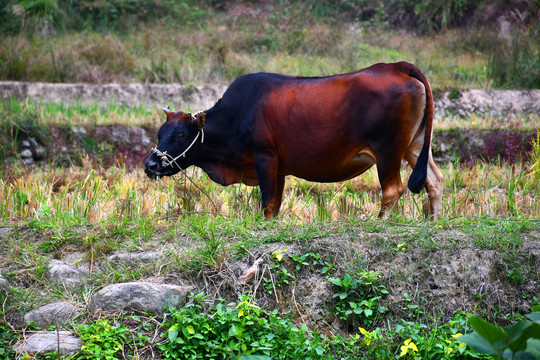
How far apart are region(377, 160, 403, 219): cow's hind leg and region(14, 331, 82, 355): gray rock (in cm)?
277

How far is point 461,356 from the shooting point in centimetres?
417

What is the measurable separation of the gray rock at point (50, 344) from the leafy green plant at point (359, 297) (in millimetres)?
1809

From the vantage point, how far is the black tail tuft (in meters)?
5.09

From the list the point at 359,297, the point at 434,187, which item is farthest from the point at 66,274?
the point at 434,187

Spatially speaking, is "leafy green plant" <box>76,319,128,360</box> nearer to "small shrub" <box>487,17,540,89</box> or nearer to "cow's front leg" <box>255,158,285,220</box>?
"cow's front leg" <box>255,158,285,220</box>

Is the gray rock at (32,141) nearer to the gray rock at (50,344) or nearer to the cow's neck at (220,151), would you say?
the cow's neck at (220,151)

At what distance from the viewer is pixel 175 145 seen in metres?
5.68

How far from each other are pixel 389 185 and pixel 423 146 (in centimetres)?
44

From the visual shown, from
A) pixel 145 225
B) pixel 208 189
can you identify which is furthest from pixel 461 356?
pixel 208 189

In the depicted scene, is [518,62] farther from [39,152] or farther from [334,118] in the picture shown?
[39,152]

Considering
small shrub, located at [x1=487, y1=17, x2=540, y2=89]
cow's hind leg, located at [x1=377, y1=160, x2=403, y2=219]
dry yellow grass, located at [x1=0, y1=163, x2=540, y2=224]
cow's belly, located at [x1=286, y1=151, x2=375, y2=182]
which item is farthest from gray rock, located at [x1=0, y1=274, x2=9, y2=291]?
small shrub, located at [x1=487, y1=17, x2=540, y2=89]

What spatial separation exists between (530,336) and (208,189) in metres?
4.64

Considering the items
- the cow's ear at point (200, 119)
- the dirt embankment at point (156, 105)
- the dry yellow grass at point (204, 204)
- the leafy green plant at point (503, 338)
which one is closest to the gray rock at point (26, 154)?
the dirt embankment at point (156, 105)

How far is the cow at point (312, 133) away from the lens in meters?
5.17
